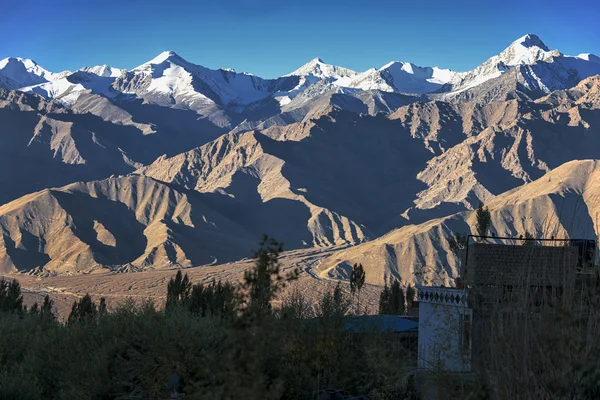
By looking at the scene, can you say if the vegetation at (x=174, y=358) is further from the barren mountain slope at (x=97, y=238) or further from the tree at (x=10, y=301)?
the barren mountain slope at (x=97, y=238)

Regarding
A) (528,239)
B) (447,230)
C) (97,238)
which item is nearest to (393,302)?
(528,239)

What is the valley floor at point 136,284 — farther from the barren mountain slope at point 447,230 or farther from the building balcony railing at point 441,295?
the building balcony railing at point 441,295

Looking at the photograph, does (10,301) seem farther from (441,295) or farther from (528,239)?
(528,239)

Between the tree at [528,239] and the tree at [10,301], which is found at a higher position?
the tree at [528,239]

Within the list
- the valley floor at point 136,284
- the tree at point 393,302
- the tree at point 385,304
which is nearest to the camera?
the tree at point 385,304

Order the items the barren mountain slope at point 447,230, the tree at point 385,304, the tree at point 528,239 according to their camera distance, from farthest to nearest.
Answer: the barren mountain slope at point 447,230
the tree at point 385,304
the tree at point 528,239

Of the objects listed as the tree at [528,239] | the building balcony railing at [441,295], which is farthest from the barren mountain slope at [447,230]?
the tree at [528,239]

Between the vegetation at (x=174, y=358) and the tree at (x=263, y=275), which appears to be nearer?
the tree at (x=263, y=275)

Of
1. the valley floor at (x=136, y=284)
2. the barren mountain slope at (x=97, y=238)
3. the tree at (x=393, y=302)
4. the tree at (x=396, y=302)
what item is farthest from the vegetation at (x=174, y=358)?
the barren mountain slope at (x=97, y=238)

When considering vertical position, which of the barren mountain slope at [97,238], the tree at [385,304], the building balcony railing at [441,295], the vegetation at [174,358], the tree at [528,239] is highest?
the barren mountain slope at [97,238]

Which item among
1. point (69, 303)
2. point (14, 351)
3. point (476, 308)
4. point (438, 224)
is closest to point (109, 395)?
point (14, 351)

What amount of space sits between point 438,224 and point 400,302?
3836 inches

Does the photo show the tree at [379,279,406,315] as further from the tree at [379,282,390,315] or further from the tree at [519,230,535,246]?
the tree at [519,230,535,246]

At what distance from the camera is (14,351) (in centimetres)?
3375
